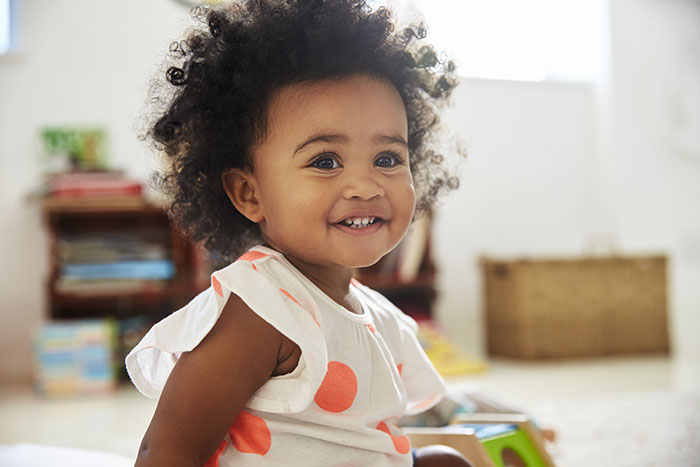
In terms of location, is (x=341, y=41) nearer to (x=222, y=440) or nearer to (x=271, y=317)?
(x=271, y=317)

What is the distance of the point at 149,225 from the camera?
2793 millimetres

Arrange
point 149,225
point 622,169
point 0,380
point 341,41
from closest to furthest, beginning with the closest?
point 341,41
point 0,380
point 149,225
point 622,169

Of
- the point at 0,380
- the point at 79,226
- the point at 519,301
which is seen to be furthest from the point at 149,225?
the point at 519,301

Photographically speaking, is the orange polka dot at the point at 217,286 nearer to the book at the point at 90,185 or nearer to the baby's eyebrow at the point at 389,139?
the baby's eyebrow at the point at 389,139

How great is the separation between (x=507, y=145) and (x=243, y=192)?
2.70 metres

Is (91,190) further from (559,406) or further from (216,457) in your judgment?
(216,457)

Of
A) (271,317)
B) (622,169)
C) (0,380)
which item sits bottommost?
(0,380)

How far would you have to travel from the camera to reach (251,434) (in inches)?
24.2

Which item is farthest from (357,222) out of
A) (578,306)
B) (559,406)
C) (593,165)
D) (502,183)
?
(593,165)

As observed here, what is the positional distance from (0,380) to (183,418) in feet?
7.94

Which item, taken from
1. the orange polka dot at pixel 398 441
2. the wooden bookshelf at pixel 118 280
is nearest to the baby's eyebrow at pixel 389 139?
the orange polka dot at pixel 398 441

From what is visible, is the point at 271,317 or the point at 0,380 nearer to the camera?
the point at 271,317

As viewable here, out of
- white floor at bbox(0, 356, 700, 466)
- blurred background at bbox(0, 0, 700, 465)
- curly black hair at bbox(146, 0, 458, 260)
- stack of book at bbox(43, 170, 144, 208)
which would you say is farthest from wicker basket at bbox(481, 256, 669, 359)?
curly black hair at bbox(146, 0, 458, 260)

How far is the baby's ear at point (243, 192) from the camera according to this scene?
694mm
